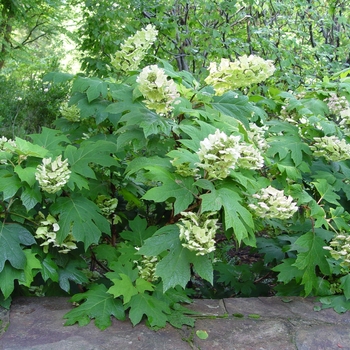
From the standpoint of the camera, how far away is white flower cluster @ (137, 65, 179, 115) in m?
1.87

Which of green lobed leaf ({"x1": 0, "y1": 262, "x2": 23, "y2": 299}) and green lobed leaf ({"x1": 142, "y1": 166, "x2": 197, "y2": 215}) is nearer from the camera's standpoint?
green lobed leaf ({"x1": 142, "y1": 166, "x2": 197, "y2": 215})

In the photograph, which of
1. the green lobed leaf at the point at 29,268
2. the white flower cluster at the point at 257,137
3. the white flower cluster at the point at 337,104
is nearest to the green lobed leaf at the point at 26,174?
the green lobed leaf at the point at 29,268

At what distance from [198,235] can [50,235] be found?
779mm

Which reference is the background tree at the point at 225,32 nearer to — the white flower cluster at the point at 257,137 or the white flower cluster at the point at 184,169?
the white flower cluster at the point at 257,137

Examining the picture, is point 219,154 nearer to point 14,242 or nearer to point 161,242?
point 161,242

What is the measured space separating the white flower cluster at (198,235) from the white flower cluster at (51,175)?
23.3 inches

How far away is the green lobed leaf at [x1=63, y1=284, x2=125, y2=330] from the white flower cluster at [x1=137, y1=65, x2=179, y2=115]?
3.00ft

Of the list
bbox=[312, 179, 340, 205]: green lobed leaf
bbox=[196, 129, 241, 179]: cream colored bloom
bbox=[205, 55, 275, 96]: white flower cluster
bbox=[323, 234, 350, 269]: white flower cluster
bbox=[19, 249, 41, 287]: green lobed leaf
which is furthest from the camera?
bbox=[312, 179, 340, 205]: green lobed leaf

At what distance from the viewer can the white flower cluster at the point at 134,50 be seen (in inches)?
101

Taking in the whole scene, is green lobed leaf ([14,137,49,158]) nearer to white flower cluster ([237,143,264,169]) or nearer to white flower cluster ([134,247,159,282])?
white flower cluster ([134,247,159,282])

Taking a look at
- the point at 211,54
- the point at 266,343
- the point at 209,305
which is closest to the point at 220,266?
the point at 209,305

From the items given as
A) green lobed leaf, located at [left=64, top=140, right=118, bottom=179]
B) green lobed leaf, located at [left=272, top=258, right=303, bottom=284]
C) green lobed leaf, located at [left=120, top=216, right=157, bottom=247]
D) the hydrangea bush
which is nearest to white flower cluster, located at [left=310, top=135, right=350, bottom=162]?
the hydrangea bush

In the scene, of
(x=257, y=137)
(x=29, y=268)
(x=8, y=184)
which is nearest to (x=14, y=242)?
(x=29, y=268)

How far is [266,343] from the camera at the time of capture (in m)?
1.92
